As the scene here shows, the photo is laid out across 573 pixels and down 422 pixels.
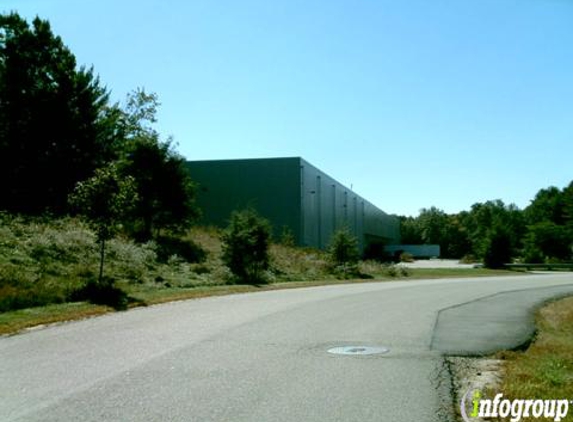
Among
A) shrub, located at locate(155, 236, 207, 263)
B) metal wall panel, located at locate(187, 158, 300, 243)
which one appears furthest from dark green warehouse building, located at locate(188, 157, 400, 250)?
shrub, located at locate(155, 236, 207, 263)

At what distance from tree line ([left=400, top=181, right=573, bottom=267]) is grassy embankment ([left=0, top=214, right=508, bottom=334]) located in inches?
1094

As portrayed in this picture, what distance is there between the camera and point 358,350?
29.4 ft

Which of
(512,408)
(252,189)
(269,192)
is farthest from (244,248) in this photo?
(512,408)

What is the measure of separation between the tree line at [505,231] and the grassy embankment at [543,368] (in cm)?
4562

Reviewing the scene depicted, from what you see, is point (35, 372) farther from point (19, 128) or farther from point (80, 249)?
point (19, 128)

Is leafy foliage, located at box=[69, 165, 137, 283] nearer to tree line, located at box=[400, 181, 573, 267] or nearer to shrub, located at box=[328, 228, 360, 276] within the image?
shrub, located at box=[328, 228, 360, 276]

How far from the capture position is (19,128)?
31.2 m

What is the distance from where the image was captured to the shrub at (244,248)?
27.9 metres

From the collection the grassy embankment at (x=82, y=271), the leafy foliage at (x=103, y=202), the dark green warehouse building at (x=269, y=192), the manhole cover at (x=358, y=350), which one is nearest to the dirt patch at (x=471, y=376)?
the manhole cover at (x=358, y=350)

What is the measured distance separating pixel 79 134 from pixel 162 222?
292 inches

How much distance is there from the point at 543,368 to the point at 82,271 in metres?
16.7

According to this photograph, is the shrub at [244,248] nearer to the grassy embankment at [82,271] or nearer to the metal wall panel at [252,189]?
the grassy embankment at [82,271]

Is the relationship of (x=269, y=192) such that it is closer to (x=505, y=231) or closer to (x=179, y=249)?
(x=179, y=249)

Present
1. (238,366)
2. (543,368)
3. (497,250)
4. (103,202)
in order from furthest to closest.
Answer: (497,250) → (103,202) → (238,366) → (543,368)
